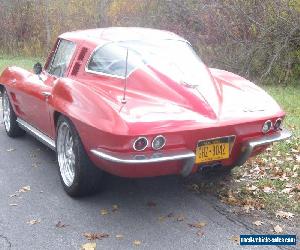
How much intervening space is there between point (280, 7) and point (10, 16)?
1201cm

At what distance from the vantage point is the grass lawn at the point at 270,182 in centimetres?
461

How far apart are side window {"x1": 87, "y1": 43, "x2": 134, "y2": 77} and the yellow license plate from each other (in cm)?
112

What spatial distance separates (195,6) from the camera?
13.9 metres

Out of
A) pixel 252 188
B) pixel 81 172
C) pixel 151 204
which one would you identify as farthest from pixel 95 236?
pixel 252 188

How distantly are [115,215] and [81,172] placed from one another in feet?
1.64

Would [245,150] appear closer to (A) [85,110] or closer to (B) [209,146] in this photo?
(B) [209,146]

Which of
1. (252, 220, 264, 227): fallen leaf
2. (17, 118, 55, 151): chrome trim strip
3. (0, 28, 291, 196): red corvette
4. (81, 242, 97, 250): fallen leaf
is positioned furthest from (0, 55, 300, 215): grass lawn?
(17, 118, 55, 151): chrome trim strip

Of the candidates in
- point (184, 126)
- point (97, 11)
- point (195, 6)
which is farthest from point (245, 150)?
point (97, 11)

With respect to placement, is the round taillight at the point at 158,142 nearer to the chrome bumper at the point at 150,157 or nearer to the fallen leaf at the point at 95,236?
the chrome bumper at the point at 150,157

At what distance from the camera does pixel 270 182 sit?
514 centimetres

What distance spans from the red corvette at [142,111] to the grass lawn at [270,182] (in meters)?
0.44

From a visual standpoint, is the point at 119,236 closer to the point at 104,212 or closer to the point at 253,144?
the point at 104,212

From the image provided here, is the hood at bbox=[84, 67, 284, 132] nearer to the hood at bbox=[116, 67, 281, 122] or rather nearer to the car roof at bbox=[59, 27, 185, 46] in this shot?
the hood at bbox=[116, 67, 281, 122]

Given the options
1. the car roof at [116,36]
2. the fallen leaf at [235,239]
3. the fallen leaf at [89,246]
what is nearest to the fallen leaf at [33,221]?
the fallen leaf at [89,246]
